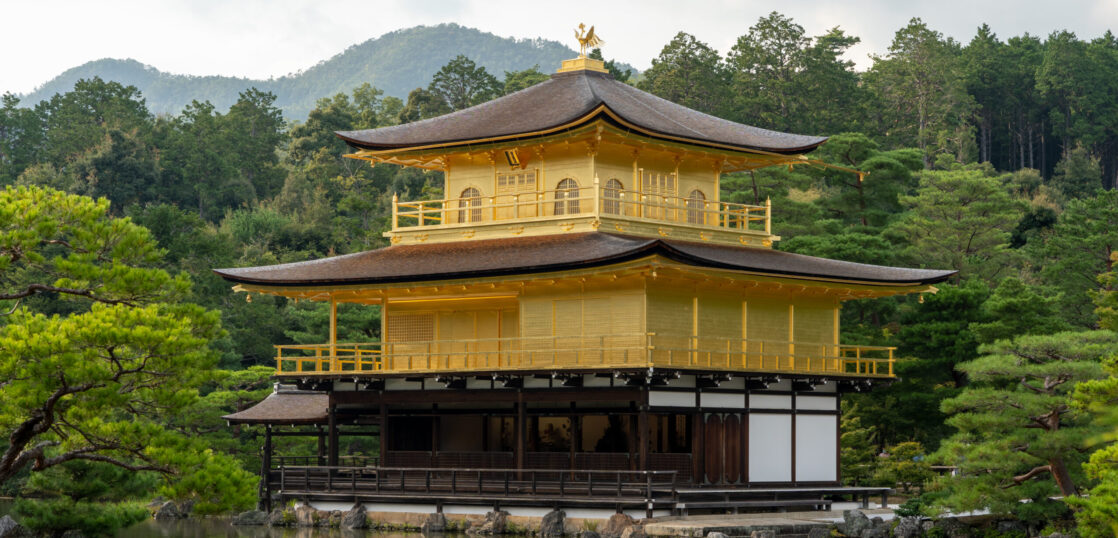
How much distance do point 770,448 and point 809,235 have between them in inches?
726

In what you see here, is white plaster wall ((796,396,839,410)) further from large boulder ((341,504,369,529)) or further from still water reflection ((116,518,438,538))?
large boulder ((341,504,369,529))

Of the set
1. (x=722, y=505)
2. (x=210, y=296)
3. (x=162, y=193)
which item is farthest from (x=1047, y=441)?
(x=162, y=193)

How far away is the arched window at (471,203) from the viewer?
3803cm

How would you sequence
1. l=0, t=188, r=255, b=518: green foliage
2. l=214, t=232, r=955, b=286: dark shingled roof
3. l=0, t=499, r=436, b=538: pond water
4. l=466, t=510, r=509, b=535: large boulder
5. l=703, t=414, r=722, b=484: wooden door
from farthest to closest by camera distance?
l=703, t=414, r=722, b=484: wooden door < l=214, t=232, r=955, b=286: dark shingled roof < l=0, t=499, r=436, b=538: pond water < l=466, t=510, r=509, b=535: large boulder < l=0, t=188, r=255, b=518: green foliage

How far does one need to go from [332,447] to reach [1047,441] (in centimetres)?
1691

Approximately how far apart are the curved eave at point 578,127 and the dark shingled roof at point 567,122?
1.3 inches

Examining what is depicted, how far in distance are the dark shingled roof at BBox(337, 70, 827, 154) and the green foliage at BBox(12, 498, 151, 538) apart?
50.3 ft

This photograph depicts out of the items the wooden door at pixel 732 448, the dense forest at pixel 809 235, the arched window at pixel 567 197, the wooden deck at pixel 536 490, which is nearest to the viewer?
the dense forest at pixel 809 235

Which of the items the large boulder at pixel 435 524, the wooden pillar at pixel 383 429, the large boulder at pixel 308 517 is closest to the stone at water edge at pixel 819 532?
the large boulder at pixel 435 524

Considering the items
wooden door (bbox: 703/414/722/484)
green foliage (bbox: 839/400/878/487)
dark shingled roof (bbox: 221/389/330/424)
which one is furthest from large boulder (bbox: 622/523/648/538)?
green foliage (bbox: 839/400/878/487)

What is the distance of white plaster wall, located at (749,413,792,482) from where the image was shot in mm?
34062

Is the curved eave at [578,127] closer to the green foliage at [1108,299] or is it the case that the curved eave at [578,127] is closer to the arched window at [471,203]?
the arched window at [471,203]

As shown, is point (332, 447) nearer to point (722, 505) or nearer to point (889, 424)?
point (722, 505)

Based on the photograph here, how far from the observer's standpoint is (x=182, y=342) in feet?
66.2
